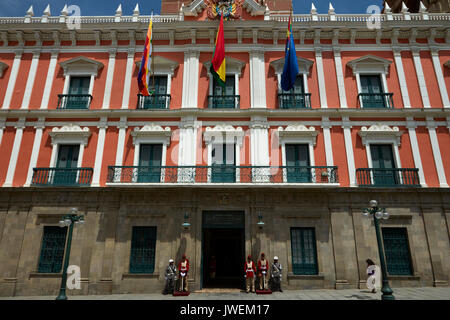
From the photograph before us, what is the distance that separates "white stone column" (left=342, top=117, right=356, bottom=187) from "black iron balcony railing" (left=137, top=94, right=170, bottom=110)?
30.3 ft

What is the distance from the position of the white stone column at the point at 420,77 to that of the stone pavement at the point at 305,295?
29.5 ft

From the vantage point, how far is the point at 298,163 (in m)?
14.1

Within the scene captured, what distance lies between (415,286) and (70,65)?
66.6 feet

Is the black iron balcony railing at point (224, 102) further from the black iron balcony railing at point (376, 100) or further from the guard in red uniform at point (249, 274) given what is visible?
the guard in red uniform at point (249, 274)

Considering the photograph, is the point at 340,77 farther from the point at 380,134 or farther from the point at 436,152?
the point at 436,152

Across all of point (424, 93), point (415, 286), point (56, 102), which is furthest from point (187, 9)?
point (415, 286)

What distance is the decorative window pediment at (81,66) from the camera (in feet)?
51.1

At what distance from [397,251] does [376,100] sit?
24.7 ft

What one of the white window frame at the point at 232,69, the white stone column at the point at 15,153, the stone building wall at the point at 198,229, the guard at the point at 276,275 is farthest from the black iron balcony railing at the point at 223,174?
the white stone column at the point at 15,153

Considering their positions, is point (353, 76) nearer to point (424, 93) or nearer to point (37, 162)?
point (424, 93)

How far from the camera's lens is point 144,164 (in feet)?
46.5

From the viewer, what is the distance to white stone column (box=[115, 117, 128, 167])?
14141 millimetres

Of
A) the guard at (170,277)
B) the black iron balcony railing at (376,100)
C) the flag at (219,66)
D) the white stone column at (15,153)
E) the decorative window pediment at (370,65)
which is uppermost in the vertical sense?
the decorative window pediment at (370,65)

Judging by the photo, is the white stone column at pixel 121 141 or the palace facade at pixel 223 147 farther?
the white stone column at pixel 121 141
